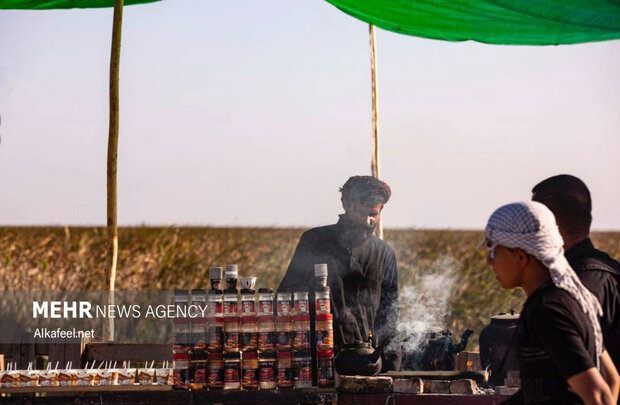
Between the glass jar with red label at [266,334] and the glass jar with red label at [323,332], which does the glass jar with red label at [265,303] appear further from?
the glass jar with red label at [323,332]

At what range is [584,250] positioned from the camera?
3.76m

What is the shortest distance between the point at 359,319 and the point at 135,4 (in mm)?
3673

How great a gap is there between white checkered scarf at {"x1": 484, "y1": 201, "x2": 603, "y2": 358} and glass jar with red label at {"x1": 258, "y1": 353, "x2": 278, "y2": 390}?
7.88 feet

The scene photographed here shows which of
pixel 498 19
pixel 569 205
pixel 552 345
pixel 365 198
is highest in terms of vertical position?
pixel 498 19

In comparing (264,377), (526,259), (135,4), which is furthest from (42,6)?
(526,259)

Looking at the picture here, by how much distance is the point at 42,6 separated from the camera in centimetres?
855

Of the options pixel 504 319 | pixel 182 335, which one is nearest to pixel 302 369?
pixel 182 335

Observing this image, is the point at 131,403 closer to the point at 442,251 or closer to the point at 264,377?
the point at 264,377

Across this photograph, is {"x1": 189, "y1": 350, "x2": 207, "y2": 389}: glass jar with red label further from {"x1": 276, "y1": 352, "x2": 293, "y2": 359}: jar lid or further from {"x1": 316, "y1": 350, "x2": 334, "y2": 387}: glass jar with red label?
{"x1": 316, "y1": 350, "x2": 334, "y2": 387}: glass jar with red label

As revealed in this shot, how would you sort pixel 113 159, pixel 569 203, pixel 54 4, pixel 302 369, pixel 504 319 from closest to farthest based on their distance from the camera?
1. pixel 569 203
2. pixel 302 369
3. pixel 504 319
4. pixel 113 159
5. pixel 54 4

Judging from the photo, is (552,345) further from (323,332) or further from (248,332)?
(248,332)

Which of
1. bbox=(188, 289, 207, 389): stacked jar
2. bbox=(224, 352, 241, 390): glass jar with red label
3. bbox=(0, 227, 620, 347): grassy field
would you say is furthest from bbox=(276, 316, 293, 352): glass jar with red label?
bbox=(0, 227, 620, 347): grassy field

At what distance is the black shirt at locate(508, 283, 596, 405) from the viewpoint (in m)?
2.68

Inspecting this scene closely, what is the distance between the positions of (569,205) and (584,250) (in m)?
0.22
